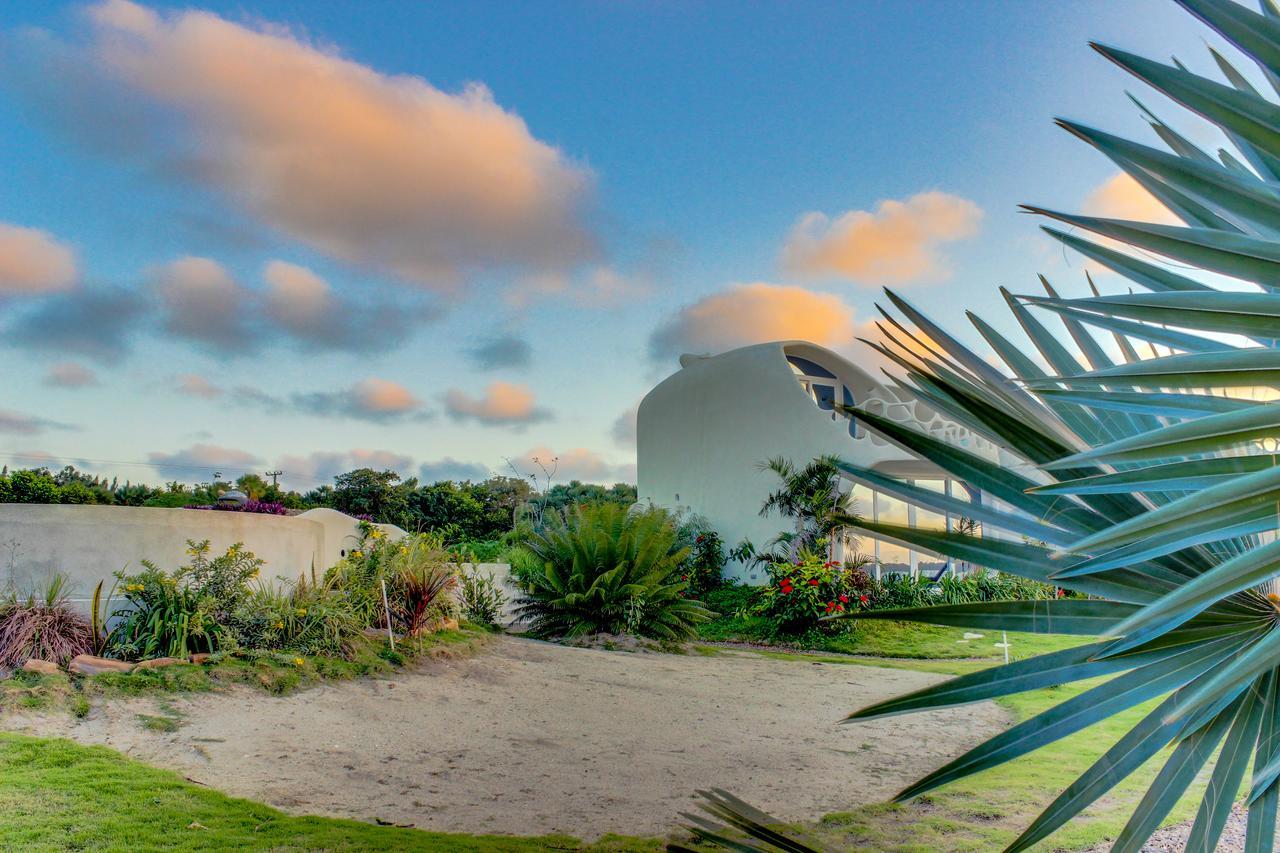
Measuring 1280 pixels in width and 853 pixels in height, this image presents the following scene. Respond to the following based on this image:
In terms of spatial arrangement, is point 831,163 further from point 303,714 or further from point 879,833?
point 303,714

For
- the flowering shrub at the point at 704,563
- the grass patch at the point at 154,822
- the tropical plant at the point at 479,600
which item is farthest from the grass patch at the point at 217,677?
the flowering shrub at the point at 704,563

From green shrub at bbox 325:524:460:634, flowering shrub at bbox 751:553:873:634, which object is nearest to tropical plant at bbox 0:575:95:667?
green shrub at bbox 325:524:460:634

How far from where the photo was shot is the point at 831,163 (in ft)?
26.8

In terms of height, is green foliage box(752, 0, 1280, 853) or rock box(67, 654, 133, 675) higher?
green foliage box(752, 0, 1280, 853)

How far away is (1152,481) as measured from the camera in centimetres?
106

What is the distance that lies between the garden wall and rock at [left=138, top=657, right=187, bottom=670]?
1214 mm

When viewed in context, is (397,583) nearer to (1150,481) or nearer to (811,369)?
(1150,481)

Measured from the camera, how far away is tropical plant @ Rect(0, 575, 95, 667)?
5547 mm

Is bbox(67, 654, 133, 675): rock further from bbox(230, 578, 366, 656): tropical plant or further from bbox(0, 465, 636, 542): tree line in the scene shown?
bbox(0, 465, 636, 542): tree line

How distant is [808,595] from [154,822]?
9.37 m

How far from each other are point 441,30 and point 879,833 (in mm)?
7220

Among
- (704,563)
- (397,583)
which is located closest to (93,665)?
(397,583)

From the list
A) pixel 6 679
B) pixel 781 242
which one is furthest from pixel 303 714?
pixel 781 242

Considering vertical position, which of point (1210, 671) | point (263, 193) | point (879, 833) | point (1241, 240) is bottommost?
point (879, 833)
